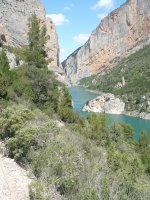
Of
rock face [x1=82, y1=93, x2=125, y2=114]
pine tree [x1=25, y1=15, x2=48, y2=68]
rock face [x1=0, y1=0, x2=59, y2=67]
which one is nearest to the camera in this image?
pine tree [x1=25, y1=15, x2=48, y2=68]

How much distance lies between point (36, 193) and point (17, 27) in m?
75.8

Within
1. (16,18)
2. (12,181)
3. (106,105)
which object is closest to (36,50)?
(16,18)

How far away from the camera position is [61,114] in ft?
129

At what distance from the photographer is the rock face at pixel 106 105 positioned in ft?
449

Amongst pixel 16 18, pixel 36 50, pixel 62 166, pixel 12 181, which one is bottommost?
pixel 12 181

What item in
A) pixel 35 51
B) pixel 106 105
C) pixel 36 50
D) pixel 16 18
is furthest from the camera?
pixel 106 105

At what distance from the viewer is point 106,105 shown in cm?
13938

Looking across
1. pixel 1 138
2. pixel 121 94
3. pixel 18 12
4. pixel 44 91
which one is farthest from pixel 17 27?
pixel 121 94

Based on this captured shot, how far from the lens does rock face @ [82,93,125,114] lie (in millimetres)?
137000

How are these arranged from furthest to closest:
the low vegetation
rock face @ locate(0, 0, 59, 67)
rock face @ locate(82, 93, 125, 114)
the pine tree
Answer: rock face @ locate(82, 93, 125, 114), rock face @ locate(0, 0, 59, 67), the pine tree, the low vegetation

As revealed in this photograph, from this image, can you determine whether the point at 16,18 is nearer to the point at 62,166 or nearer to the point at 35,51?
the point at 35,51

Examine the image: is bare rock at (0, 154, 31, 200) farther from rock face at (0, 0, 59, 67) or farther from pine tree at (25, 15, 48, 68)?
rock face at (0, 0, 59, 67)

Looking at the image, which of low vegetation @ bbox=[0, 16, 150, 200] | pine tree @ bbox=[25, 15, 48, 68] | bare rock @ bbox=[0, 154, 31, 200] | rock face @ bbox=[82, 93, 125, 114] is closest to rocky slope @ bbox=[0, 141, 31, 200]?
bare rock @ bbox=[0, 154, 31, 200]

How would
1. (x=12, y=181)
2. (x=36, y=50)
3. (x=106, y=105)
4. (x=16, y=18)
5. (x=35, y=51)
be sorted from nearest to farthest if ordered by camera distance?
(x=12, y=181), (x=35, y=51), (x=36, y=50), (x=16, y=18), (x=106, y=105)
